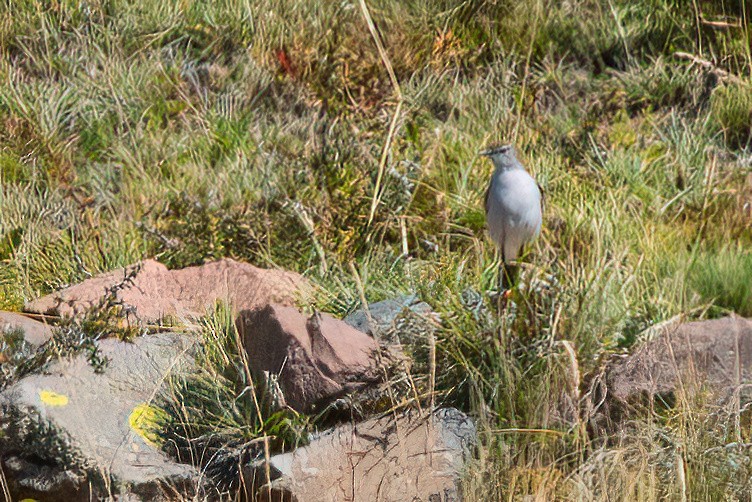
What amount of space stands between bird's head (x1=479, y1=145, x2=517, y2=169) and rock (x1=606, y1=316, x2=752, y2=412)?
45.2 inches

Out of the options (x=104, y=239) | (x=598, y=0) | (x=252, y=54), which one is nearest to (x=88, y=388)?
(x=104, y=239)

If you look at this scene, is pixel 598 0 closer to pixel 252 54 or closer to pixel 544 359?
pixel 252 54

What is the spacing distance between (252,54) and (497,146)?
110 inches

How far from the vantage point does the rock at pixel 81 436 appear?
371cm

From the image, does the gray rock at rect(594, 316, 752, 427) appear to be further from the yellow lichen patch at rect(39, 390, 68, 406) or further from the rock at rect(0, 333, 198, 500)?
the yellow lichen patch at rect(39, 390, 68, 406)

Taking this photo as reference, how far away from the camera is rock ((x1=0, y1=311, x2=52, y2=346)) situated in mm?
4293

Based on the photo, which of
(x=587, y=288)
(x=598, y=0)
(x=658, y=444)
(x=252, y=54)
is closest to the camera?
(x=658, y=444)

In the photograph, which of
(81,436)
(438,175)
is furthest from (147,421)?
(438,175)

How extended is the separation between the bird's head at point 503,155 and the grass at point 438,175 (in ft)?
1.66

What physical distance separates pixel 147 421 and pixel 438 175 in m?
2.67

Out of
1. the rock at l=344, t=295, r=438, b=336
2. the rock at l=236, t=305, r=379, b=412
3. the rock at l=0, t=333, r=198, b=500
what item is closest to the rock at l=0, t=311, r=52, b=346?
the rock at l=0, t=333, r=198, b=500

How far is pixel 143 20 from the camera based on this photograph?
24.2 ft

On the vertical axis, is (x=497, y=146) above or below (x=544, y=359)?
above

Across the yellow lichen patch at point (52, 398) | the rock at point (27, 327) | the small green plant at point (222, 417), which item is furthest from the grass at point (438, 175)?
the rock at point (27, 327)
